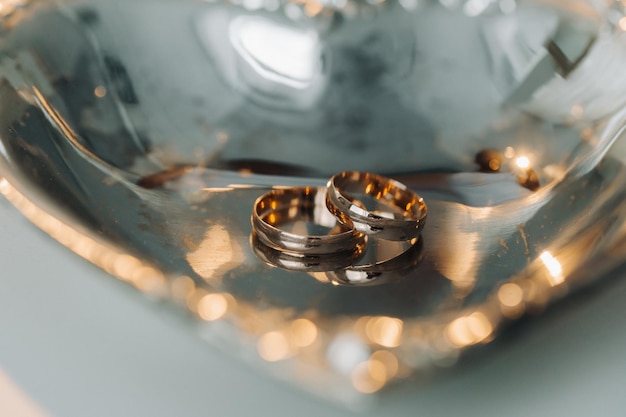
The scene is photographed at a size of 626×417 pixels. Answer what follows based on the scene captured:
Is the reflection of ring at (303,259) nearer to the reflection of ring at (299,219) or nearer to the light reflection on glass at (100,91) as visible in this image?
the reflection of ring at (299,219)

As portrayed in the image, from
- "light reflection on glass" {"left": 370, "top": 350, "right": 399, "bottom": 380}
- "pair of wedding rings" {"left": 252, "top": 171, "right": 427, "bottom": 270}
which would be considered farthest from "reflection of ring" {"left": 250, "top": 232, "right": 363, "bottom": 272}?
"light reflection on glass" {"left": 370, "top": 350, "right": 399, "bottom": 380}

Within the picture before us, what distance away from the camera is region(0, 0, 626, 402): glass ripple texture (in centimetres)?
36

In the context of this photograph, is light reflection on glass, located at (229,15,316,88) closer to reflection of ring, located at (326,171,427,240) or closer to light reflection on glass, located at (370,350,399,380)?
reflection of ring, located at (326,171,427,240)

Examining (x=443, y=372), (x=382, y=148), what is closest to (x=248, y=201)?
(x=382, y=148)

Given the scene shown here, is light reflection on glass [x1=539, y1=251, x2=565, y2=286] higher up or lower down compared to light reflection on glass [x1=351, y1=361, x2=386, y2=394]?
higher up

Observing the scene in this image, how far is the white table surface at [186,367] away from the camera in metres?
0.26

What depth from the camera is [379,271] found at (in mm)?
367

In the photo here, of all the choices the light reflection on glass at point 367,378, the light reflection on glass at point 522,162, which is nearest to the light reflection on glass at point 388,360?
the light reflection on glass at point 367,378

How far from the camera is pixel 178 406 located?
0.26 meters

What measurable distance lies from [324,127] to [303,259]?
0.12 m

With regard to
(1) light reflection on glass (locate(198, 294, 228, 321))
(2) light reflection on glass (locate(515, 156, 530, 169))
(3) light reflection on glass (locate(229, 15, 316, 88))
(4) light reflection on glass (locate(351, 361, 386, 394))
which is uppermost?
(3) light reflection on glass (locate(229, 15, 316, 88))

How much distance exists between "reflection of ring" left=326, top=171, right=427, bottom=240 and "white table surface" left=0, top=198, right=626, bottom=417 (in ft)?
0.37

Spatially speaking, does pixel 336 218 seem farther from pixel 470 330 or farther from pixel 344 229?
pixel 470 330

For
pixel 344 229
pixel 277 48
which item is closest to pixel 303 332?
pixel 344 229
